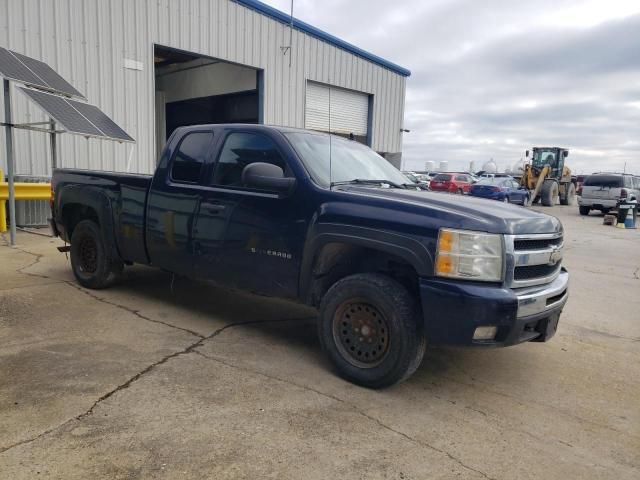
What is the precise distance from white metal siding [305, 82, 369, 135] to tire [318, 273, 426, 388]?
47.9 ft

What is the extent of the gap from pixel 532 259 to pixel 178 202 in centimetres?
318

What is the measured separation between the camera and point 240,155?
4539 millimetres

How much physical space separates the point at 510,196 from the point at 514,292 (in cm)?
2318

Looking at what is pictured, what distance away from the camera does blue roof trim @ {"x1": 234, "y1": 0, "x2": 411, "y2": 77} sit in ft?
49.5

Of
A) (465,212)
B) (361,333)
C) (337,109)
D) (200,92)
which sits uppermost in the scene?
(200,92)

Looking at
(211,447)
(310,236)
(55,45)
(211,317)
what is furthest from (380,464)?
(55,45)

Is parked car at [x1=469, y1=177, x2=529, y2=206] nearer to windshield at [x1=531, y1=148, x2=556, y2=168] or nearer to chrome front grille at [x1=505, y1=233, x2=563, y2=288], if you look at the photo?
windshield at [x1=531, y1=148, x2=556, y2=168]

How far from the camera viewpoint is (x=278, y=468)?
103 inches

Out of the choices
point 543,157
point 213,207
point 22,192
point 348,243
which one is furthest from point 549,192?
point 348,243

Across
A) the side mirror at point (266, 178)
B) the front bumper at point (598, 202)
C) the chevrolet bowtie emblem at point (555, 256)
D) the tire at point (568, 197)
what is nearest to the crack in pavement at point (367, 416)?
the side mirror at point (266, 178)

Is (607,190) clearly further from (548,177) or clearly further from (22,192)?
(22,192)

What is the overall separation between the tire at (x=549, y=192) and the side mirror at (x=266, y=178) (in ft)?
89.7

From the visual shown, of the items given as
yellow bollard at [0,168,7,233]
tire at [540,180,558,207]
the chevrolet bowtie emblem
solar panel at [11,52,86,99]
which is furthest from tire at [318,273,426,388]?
tire at [540,180,558,207]

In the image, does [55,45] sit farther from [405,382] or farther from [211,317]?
[405,382]
